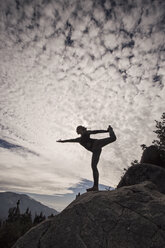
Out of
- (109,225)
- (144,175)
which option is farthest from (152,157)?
(109,225)

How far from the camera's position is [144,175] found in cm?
898

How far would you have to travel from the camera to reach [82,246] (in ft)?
11.9

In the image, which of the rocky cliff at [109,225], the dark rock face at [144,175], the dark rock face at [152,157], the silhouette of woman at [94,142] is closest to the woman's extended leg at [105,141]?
the silhouette of woman at [94,142]

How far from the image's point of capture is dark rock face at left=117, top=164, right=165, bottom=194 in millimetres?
8688

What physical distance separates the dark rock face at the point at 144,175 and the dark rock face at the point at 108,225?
4.09 metres

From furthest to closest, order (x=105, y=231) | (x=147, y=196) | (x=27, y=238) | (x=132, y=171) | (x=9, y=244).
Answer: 1. (x=9, y=244)
2. (x=132, y=171)
3. (x=147, y=196)
4. (x=27, y=238)
5. (x=105, y=231)

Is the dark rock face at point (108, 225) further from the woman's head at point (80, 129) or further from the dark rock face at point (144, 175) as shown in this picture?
the dark rock face at point (144, 175)

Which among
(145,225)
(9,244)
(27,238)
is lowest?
(9,244)

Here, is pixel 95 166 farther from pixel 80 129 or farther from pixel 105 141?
pixel 80 129

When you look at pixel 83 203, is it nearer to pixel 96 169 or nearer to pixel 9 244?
pixel 96 169

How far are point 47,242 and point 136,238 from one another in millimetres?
2068

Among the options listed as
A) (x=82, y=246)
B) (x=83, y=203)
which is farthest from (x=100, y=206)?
(x=82, y=246)

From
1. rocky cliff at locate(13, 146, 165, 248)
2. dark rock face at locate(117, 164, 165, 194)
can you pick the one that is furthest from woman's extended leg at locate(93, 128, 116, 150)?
dark rock face at locate(117, 164, 165, 194)

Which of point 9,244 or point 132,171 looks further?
point 9,244
